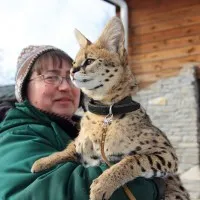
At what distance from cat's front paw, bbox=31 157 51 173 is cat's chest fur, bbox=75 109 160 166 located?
178 mm

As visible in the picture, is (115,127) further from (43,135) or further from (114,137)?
(43,135)

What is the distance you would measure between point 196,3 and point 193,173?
2.71 meters

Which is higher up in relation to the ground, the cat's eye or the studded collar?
the cat's eye

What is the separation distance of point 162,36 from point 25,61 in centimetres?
Answer: 528

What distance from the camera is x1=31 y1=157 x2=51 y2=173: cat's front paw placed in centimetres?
159

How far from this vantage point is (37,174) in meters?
1.56

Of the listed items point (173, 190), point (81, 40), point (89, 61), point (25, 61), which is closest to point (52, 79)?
point (25, 61)

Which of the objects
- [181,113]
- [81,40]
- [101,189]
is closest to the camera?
[101,189]

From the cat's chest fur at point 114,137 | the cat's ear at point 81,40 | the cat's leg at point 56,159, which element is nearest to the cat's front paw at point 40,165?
the cat's leg at point 56,159

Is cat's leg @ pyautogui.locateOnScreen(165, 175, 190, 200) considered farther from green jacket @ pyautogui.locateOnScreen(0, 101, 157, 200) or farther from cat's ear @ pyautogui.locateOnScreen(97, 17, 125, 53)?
cat's ear @ pyautogui.locateOnScreen(97, 17, 125, 53)

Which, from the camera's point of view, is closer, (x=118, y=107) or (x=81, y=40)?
(x=118, y=107)

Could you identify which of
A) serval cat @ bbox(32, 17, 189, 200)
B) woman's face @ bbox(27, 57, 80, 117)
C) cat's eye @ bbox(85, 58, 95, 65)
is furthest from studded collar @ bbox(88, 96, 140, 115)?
woman's face @ bbox(27, 57, 80, 117)

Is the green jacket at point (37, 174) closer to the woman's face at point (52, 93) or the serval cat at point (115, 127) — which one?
the serval cat at point (115, 127)

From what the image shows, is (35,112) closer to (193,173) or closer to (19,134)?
(19,134)
